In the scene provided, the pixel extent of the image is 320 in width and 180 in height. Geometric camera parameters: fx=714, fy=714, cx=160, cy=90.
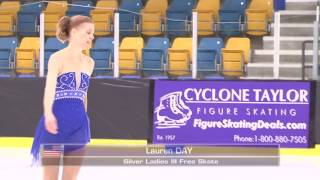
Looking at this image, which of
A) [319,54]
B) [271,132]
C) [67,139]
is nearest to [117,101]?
[271,132]

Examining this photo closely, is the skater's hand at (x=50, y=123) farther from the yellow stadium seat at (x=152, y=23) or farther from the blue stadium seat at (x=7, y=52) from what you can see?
the yellow stadium seat at (x=152, y=23)

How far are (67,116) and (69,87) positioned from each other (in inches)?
7.4

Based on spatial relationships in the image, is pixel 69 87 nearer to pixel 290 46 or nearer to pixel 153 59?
pixel 153 59

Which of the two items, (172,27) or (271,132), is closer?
(271,132)

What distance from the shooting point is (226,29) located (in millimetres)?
13430

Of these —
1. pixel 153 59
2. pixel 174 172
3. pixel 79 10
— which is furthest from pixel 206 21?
pixel 174 172

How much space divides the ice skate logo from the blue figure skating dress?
563 centimetres

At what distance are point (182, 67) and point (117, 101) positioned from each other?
167cm

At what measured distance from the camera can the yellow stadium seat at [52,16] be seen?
41.9ft

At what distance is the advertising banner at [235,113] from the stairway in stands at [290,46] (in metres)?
1.44

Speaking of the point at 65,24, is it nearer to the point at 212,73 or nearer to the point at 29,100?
the point at 29,100

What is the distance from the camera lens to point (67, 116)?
462cm

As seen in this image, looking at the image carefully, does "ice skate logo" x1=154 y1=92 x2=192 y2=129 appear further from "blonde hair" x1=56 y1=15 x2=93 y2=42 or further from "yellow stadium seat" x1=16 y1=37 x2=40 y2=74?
"blonde hair" x1=56 y1=15 x2=93 y2=42

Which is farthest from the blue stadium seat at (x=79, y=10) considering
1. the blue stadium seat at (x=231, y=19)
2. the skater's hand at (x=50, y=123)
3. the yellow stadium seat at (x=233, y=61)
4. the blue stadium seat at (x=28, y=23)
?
the skater's hand at (x=50, y=123)
